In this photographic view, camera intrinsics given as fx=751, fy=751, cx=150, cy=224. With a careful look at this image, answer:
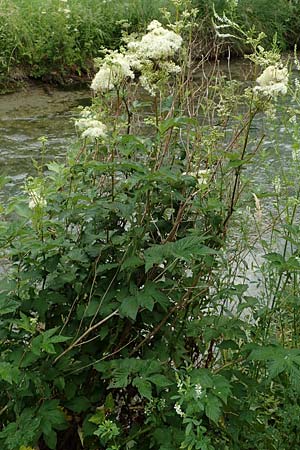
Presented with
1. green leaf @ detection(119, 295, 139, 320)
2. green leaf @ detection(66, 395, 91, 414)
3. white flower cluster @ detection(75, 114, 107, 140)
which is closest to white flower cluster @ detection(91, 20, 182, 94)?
white flower cluster @ detection(75, 114, 107, 140)

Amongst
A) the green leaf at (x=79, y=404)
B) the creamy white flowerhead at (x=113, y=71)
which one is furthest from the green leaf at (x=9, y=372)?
the creamy white flowerhead at (x=113, y=71)

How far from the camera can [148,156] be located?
2.26 m

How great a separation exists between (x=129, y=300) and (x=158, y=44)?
0.72m

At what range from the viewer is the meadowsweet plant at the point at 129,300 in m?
2.05

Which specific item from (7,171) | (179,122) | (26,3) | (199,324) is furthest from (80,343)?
(26,3)

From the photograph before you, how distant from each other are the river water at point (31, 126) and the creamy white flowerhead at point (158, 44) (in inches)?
121

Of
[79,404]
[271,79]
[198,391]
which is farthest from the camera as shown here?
[79,404]

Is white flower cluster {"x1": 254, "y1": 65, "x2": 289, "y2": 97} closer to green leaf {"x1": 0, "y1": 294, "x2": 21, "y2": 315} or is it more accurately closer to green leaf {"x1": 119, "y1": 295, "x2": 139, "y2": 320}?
green leaf {"x1": 119, "y1": 295, "x2": 139, "y2": 320}

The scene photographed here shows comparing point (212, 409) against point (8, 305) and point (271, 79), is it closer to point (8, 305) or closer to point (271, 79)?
point (8, 305)

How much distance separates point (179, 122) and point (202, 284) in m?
0.57

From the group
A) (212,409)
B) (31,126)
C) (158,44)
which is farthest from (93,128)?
(31,126)

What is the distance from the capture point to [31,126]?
6.76 m

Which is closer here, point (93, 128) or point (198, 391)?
point (198, 391)

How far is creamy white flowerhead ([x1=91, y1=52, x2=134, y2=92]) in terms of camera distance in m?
2.11
